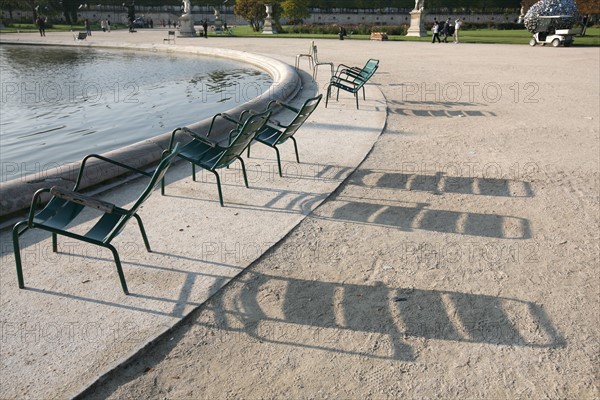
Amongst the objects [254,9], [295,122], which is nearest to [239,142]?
[295,122]

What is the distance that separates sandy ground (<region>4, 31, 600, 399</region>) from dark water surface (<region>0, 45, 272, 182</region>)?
499 cm

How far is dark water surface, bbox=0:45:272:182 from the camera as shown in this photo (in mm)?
8797

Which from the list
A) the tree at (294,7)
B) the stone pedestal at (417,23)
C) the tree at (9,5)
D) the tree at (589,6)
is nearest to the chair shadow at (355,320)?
the stone pedestal at (417,23)

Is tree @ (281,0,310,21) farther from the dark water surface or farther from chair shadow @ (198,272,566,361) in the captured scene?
chair shadow @ (198,272,566,361)

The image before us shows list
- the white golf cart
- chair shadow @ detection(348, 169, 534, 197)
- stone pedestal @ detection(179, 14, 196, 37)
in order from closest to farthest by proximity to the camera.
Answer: chair shadow @ detection(348, 169, 534, 197) → the white golf cart → stone pedestal @ detection(179, 14, 196, 37)

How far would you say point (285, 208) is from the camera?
5535mm

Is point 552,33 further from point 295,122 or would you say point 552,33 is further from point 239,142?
point 239,142

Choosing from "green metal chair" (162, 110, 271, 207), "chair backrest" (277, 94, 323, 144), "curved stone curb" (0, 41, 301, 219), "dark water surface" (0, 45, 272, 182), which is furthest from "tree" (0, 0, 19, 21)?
"green metal chair" (162, 110, 271, 207)

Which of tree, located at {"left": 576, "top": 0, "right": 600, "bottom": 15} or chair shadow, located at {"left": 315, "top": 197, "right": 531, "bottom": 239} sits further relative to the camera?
tree, located at {"left": 576, "top": 0, "right": 600, "bottom": 15}

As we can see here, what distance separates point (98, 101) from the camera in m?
12.7

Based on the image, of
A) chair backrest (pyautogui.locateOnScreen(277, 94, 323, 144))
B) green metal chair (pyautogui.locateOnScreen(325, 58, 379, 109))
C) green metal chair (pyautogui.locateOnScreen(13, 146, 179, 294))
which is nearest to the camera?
green metal chair (pyautogui.locateOnScreen(13, 146, 179, 294))

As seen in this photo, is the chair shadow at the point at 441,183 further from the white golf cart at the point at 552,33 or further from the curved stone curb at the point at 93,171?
the white golf cart at the point at 552,33

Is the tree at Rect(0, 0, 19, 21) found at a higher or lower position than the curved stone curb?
higher

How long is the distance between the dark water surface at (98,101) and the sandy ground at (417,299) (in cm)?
499
